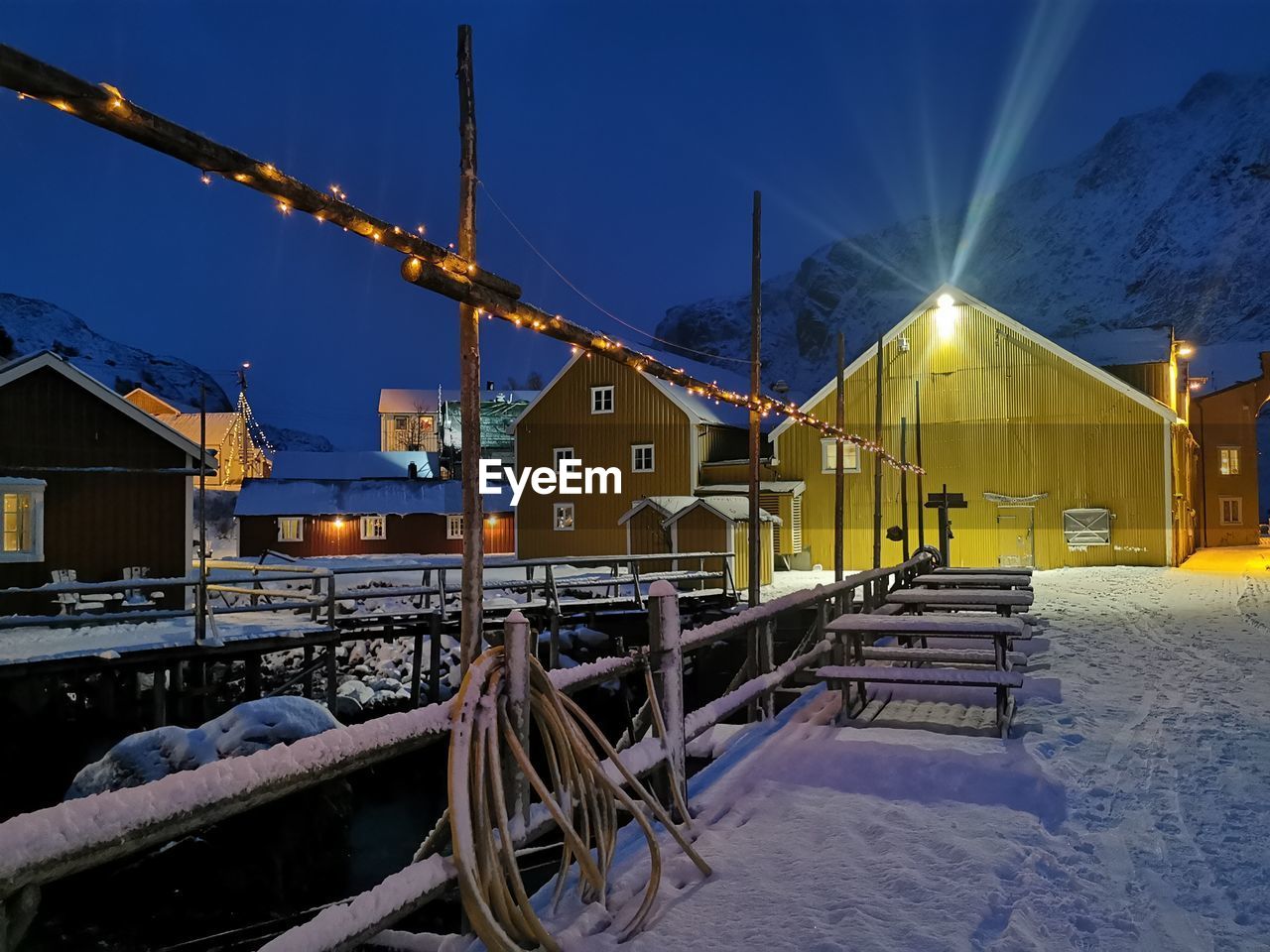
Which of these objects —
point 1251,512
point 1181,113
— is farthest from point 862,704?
point 1181,113

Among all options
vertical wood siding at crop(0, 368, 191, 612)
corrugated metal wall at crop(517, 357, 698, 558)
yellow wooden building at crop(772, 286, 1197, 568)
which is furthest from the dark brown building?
vertical wood siding at crop(0, 368, 191, 612)

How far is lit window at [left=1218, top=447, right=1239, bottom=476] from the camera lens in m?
42.2

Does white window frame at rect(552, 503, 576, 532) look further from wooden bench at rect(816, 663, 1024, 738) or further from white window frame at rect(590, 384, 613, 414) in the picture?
wooden bench at rect(816, 663, 1024, 738)

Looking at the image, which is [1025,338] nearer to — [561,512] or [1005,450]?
[1005,450]

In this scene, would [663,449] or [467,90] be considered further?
[663,449]

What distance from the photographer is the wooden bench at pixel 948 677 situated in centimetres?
643

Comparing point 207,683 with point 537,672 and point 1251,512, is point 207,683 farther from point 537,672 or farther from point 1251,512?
point 1251,512

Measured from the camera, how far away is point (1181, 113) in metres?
186

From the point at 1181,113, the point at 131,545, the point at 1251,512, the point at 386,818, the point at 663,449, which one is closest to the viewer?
the point at 386,818

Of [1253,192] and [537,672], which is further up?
[1253,192]

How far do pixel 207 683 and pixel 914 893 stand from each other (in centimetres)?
1381

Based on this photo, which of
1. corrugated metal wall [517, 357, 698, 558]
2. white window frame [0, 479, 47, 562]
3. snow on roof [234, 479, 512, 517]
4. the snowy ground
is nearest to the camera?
the snowy ground

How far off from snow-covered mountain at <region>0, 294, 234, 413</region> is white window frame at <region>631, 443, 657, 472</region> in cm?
11607

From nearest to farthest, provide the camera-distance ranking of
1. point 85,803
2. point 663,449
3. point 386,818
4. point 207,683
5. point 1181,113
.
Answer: point 85,803 < point 386,818 < point 207,683 < point 663,449 < point 1181,113
